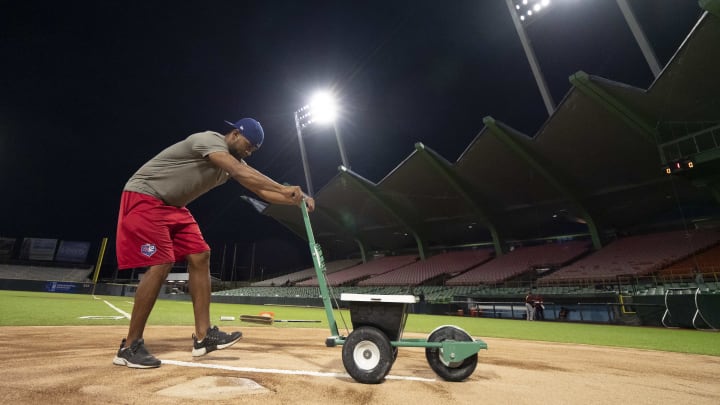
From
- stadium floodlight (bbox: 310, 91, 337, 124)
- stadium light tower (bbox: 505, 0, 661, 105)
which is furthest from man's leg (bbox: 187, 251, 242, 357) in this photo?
stadium floodlight (bbox: 310, 91, 337, 124)

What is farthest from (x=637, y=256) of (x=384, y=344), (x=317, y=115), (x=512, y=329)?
(x=317, y=115)

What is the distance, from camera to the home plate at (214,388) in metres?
1.68

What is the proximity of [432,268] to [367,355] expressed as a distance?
2694 centimetres

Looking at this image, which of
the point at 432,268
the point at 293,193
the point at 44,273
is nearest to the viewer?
the point at 293,193

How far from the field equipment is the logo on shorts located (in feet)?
5.28

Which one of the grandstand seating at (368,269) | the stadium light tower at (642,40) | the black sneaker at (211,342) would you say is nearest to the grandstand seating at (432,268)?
the grandstand seating at (368,269)

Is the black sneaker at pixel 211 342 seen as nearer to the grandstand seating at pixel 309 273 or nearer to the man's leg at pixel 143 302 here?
the man's leg at pixel 143 302

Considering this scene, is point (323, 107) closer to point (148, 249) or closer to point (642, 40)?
point (642, 40)

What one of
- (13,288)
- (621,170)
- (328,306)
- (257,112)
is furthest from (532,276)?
(13,288)

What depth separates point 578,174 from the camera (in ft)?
64.5

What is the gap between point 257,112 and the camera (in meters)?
39.9

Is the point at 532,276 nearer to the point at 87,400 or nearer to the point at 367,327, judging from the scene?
the point at 367,327

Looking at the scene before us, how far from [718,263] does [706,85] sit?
27.1 feet

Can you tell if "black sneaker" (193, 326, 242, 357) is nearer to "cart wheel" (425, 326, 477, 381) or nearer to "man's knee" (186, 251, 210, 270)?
"man's knee" (186, 251, 210, 270)
